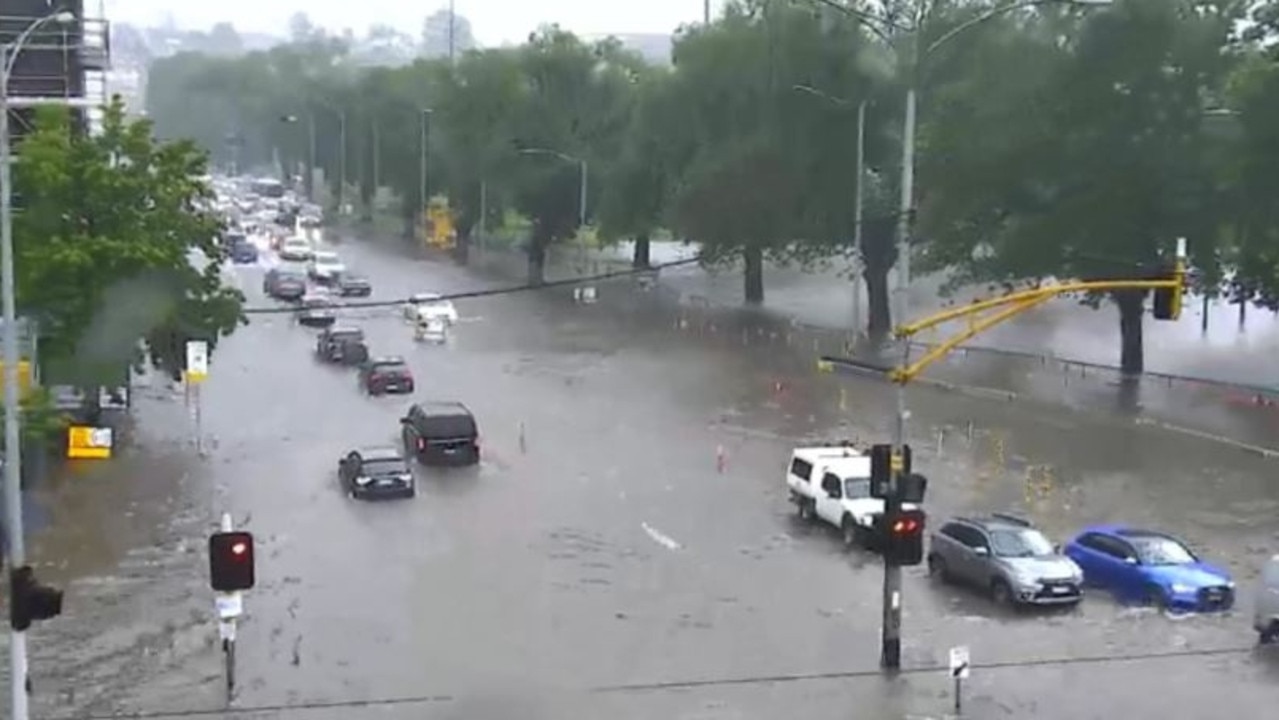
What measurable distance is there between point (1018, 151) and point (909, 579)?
27.3 meters

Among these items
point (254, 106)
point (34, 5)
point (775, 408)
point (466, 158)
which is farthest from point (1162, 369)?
point (254, 106)

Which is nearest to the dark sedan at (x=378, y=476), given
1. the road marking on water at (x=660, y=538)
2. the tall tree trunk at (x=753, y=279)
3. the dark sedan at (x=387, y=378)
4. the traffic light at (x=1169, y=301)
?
the road marking on water at (x=660, y=538)

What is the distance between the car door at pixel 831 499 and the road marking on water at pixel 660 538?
9.58 ft

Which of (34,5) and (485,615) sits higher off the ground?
(34,5)

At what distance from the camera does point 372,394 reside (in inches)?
2000

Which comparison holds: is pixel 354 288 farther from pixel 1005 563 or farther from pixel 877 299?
pixel 1005 563

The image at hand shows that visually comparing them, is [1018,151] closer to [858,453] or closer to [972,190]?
[972,190]

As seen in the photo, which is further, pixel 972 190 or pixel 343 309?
pixel 343 309

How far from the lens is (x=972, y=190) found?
5656cm

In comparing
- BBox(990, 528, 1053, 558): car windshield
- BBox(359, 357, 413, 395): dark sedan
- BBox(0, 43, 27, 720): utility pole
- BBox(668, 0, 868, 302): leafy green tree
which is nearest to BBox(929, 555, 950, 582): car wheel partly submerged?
BBox(990, 528, 1053, 558): car windshield

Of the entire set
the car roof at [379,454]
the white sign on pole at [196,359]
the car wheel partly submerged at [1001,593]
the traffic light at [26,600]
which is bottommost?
the car wheel partly submerged at [1001,593]

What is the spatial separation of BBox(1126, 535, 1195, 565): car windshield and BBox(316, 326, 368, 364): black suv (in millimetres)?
32421

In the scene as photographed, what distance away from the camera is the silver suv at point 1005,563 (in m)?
27.9

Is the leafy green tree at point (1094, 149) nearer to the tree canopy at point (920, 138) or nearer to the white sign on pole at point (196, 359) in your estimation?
the tree canopy at point (920, 138)
